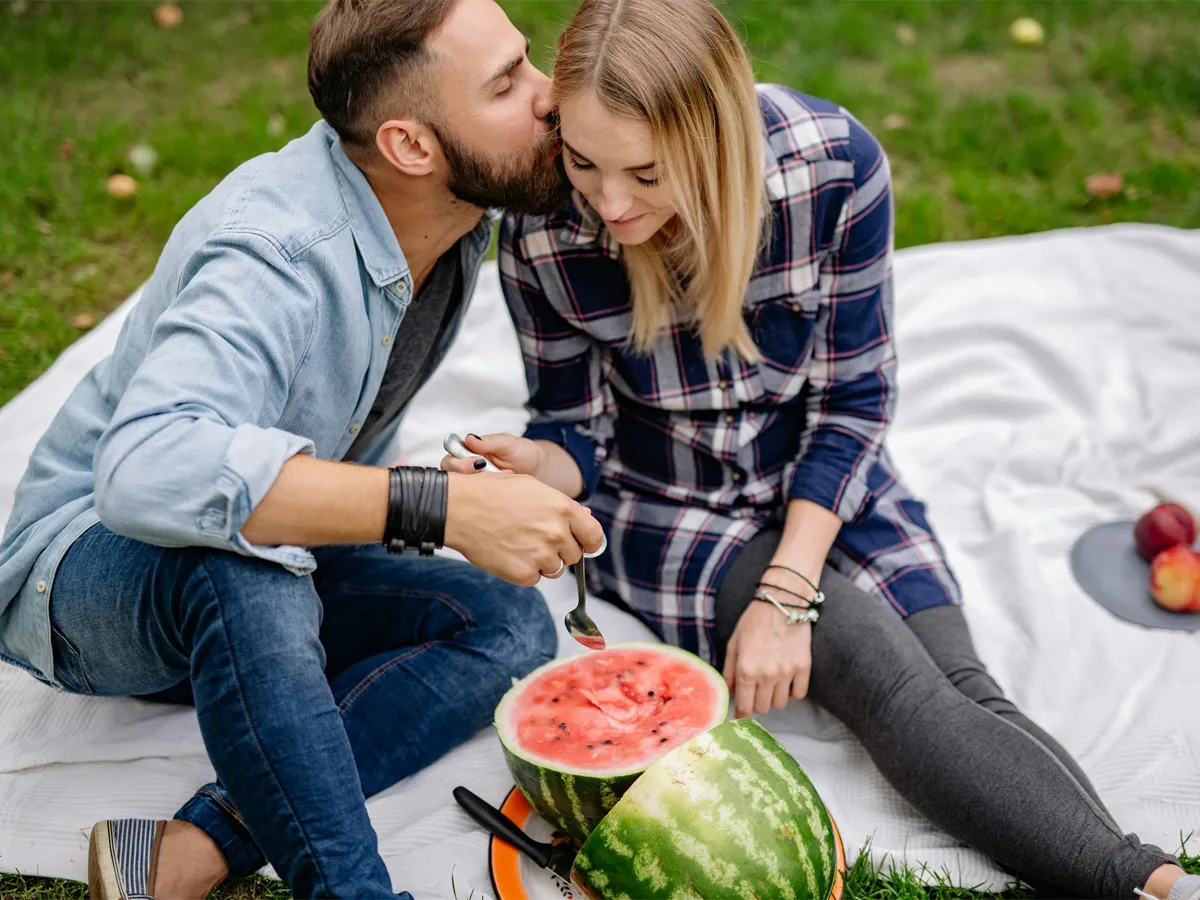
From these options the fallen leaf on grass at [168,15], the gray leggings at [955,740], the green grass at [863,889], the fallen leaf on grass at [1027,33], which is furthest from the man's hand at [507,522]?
the fallen leaf on grass at [168,15]

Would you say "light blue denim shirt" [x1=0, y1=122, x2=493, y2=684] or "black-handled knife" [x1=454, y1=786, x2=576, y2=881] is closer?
"light blue denim shirt" [x1=0, y1=122, x2=493, y2=684]

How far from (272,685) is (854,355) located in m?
1.62

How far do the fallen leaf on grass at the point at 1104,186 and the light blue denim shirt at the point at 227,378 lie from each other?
309 centimetres

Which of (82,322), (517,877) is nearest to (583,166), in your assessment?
(517,877)

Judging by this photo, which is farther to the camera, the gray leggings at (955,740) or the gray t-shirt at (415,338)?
the gray t-shirt at (415,338)

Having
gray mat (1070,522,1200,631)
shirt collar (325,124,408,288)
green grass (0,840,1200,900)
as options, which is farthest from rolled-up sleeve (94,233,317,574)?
gray mat (1070,522,1200,631)

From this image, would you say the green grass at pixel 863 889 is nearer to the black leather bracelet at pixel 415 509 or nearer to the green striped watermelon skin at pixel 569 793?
the green striped watermelon skin at pixel 569 793

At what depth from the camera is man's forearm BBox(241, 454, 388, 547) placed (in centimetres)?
208

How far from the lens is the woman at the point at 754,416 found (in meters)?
2.38

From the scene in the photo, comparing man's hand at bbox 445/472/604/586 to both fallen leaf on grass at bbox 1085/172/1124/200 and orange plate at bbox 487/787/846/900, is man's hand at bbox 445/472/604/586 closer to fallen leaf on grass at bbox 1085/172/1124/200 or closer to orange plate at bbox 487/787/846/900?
orange plate at bbox 487/787/846/900

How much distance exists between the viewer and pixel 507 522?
223 cm

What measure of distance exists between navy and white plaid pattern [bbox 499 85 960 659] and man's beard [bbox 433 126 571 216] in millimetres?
127

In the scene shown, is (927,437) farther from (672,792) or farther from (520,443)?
(672,792)

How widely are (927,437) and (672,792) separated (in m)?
2.08
